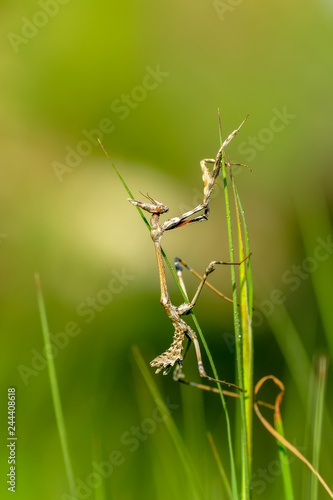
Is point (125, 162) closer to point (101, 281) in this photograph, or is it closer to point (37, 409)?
point (101, 281)

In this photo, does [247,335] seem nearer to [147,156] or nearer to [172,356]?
[172,356]

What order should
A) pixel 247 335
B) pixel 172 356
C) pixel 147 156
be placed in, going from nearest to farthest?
pixel 247 335 → pixel 172 356 → pixel 147 156

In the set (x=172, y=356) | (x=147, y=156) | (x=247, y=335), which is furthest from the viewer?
(x=147, y=156)

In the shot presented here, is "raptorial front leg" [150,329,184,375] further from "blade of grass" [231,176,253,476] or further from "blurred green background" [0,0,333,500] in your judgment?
"blurred green background" [0,0,333,500]

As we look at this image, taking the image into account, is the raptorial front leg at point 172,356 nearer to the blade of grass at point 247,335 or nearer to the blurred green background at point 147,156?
the blade of grass at point 247,335

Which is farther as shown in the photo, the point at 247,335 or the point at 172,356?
the point at 172,356

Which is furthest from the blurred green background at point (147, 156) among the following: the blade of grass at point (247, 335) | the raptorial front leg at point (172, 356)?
the blade of grass at point (247, 335)

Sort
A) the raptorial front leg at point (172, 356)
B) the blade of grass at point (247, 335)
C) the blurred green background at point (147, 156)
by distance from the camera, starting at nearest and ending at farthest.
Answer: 1. the blade of grass at point (247, 335)
2. the raptorial front leg at point (172, 356)
3. the blurred green background at point (147, 156)

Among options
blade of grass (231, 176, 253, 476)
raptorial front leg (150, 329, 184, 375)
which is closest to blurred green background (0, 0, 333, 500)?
raptorial front leg (150, 329, 184, 375)

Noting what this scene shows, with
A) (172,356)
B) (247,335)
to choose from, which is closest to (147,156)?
(172,356)
